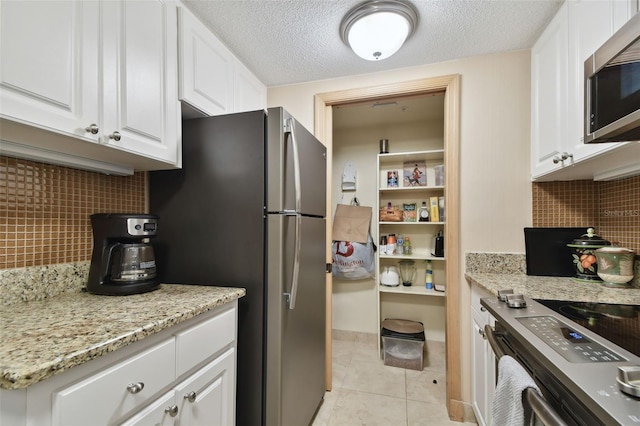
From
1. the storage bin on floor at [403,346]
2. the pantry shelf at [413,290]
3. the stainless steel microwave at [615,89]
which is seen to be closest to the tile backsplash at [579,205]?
the stainless steel microwave at [615,89]

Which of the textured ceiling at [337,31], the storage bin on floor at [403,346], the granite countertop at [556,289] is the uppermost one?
the textured ceiling at [337,31]

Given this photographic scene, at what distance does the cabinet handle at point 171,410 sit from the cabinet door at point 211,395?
0.9 inches

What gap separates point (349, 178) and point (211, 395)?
2350mm

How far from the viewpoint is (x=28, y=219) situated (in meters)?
1.06

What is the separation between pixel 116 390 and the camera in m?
0.70

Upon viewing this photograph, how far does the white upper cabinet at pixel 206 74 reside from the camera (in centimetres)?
134

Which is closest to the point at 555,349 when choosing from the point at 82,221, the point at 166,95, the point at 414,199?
the point at 166,95

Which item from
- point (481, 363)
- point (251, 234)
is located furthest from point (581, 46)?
point (251, 234)

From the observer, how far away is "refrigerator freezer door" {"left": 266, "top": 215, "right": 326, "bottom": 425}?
4.14ft

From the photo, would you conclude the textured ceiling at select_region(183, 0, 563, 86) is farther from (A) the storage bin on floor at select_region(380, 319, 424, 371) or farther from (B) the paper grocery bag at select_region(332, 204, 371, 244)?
(A) the storage bin on floor at select_region(380, 319, 424, 371)

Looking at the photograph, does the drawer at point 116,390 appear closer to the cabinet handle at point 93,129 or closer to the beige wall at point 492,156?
the cabinet handle at point 93,129

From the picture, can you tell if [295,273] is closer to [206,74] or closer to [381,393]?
[206,74]

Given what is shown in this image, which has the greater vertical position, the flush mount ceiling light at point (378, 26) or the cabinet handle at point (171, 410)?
the flush mount ceiling light at point (378, 26)

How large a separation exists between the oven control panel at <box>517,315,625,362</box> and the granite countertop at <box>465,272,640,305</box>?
0.36 meters
